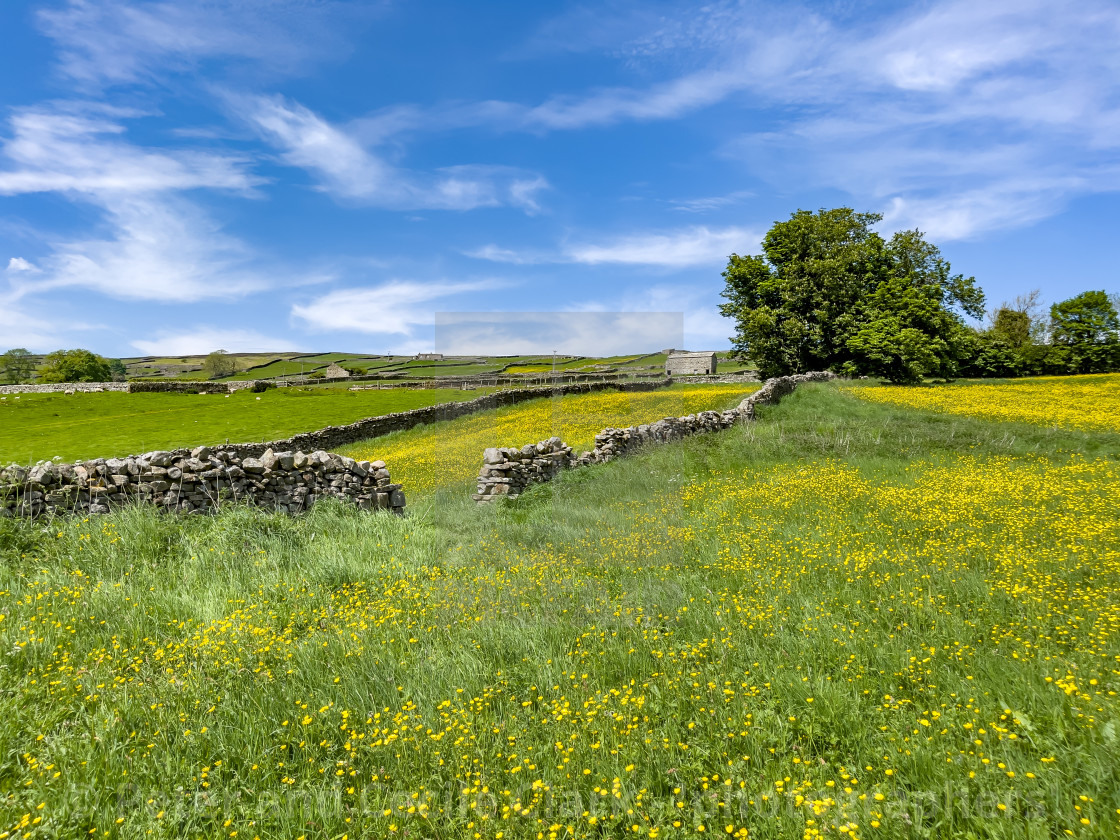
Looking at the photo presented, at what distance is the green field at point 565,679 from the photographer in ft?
10.0

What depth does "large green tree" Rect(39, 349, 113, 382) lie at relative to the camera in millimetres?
85625

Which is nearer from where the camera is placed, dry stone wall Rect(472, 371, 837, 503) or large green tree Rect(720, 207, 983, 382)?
dry stone wall Rect(472, 371, 837, 503)

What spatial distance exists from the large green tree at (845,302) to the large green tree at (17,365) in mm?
129817

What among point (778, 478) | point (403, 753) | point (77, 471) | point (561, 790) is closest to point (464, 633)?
point (403, 753)

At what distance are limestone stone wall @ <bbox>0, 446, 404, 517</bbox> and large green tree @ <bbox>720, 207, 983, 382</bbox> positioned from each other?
37.3 metres

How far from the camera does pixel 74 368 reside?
8706 centimetres

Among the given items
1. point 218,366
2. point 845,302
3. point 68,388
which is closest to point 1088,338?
point 845,302

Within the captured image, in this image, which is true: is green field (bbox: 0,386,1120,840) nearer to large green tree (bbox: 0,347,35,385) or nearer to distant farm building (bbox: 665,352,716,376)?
distant farm building (bbox: 665,352,716,376)

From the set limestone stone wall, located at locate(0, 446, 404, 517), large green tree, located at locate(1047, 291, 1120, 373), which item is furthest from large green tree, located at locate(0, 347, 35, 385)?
large green tree, located at locate(1047, 291, 1120, 373)

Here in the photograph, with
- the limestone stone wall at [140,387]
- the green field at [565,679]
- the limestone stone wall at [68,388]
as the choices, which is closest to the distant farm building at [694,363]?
the limestone stone wall at [140,387]

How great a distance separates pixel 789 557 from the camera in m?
7.07

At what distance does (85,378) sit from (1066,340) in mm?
134692

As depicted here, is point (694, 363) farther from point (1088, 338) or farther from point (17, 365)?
point (17, 365)

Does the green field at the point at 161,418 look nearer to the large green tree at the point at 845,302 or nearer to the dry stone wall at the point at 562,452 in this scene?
the dry stone wall at the point at 562,452
